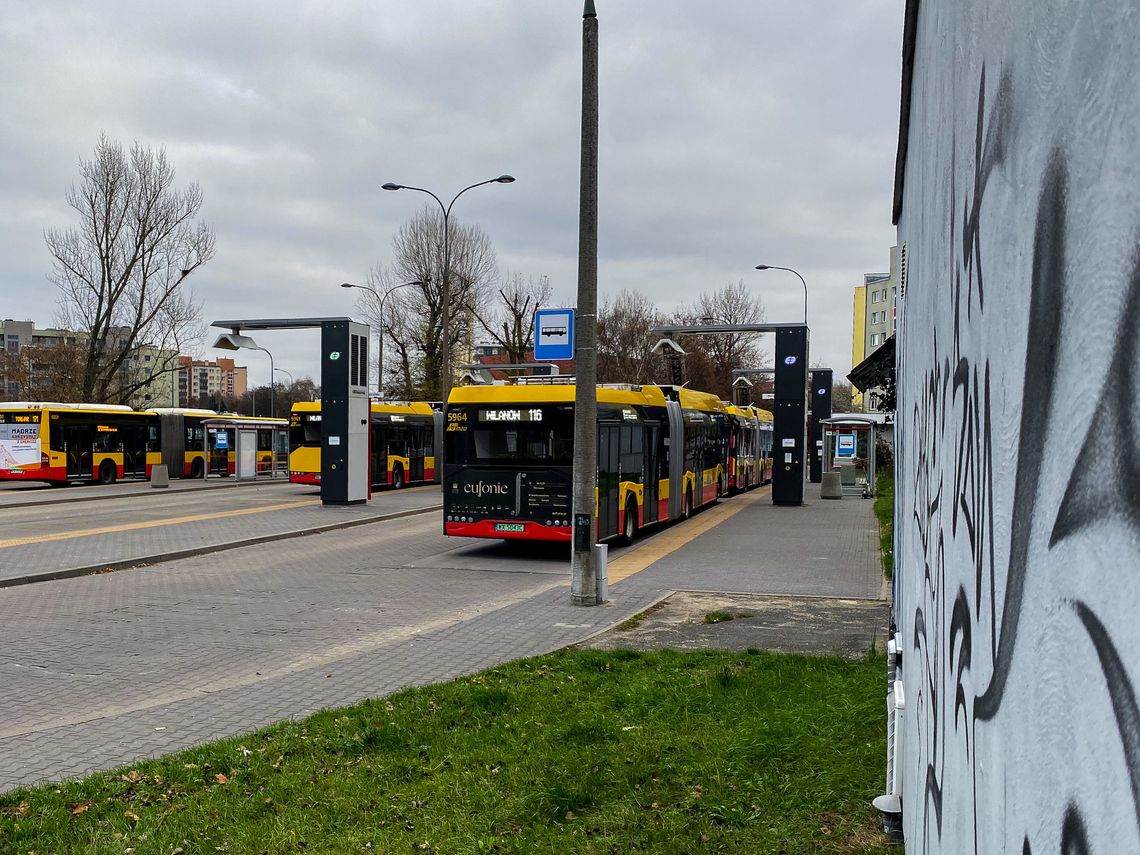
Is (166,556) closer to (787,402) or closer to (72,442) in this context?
(787,402)

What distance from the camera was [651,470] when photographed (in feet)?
61.4

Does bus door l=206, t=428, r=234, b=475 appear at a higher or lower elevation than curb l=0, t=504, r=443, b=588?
higher

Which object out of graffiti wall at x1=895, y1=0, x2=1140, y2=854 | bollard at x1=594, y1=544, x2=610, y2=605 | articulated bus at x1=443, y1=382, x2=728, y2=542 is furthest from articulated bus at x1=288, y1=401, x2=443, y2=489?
graffiti wall at x1=895, y1=0, x2=1140, y2=854

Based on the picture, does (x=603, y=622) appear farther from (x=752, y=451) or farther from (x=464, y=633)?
(x=752, y=451)

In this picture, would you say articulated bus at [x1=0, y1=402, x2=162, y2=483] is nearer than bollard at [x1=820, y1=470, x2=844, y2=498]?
No

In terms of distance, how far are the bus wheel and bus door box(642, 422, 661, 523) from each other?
1.90 ft

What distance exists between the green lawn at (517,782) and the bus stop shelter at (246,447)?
3468cm

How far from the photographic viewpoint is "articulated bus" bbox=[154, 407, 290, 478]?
1566 inches

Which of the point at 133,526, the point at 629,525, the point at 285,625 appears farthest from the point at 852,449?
the point at 285,625

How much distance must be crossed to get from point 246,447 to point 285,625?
30.9m

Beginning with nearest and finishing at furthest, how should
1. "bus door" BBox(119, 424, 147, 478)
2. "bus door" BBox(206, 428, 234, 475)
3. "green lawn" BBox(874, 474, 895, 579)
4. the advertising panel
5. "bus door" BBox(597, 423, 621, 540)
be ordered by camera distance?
"green lawn" BBox(874, 474, 895, 579)
"bus door" BBox(597, 423, 621, 540)
the advertising panel
"bus door" BBox(119, 424, 147, 478)
"bus door" BBox(206, 428, 234, 475)

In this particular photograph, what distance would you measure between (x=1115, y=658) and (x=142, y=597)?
41.7 feet

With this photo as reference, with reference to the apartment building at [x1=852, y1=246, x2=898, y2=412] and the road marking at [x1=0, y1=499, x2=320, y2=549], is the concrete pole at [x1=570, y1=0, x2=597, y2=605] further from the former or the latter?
the apartment building at [x1=852, y1=246, x2=898, y2=412]

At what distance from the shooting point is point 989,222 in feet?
4.70
